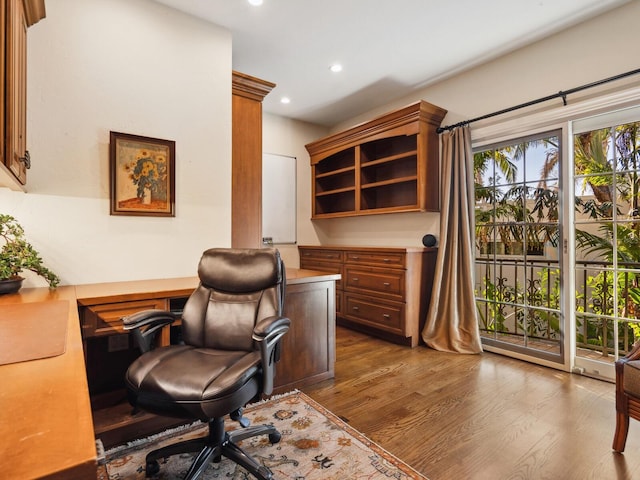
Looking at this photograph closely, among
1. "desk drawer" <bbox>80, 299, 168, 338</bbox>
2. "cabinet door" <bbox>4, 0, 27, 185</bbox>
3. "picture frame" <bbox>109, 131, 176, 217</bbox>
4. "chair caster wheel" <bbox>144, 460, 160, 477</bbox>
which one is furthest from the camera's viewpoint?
"picture frame" <bbox>109, 131, 176, 217</bbox>

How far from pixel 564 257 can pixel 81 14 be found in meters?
4.02

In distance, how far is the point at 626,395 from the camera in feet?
5.52

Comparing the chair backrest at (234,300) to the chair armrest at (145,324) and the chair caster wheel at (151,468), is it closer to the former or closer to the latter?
the chair armrest at (145,324)

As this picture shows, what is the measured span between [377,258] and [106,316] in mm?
2568

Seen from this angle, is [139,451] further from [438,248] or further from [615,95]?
[615,95]

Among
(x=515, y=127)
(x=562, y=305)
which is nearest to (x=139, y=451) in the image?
(x=562, y=305)

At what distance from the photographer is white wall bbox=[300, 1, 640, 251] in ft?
8.16

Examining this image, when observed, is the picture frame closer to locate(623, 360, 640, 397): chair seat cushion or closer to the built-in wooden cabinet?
the built-in wooden cabinet

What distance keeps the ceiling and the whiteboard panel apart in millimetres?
1043

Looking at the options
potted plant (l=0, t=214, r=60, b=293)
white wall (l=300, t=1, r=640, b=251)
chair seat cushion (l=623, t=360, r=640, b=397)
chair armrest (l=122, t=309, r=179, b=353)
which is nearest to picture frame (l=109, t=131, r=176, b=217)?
potted plant (l=0, t=214, r=60, b=293)

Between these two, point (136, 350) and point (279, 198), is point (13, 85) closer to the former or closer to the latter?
point (136, 350)

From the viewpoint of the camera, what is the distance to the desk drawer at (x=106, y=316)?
171 centimetres

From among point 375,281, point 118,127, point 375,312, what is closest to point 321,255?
point 375,281

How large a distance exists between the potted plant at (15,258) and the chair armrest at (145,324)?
712 millimetres
